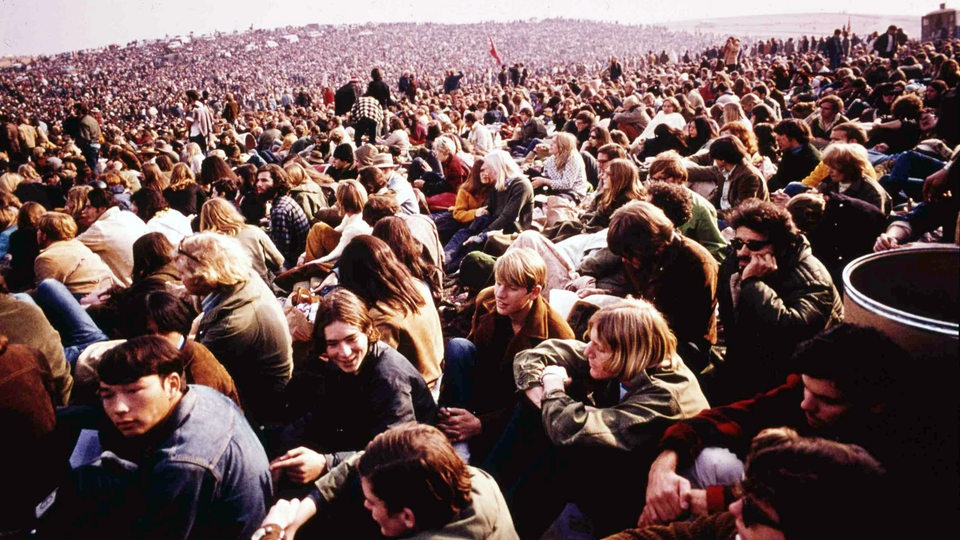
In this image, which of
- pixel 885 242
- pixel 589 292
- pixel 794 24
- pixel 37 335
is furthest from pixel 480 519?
pixel 794 24

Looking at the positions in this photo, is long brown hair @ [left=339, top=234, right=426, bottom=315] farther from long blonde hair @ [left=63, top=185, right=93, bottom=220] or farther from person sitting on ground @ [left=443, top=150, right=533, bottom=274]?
long blonde hair @ [left=63, top=185, right=93, bottom=220]

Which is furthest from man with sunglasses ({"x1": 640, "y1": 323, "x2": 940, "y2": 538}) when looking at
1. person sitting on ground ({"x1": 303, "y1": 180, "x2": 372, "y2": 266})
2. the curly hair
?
person sitting on ground ({"x1": 303, "y1": 180, "x2": 372, "y2": 266})

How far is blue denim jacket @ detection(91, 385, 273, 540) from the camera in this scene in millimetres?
2205

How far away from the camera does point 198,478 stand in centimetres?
223

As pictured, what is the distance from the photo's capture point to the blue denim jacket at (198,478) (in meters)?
2.21

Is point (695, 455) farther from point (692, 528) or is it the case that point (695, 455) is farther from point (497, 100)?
point (497, 100)

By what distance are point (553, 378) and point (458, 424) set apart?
2.33ft

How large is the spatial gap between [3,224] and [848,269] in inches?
311

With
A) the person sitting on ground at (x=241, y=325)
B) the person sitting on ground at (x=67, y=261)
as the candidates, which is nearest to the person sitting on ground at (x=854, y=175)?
the person sitting on ground at (x=241, y=325)

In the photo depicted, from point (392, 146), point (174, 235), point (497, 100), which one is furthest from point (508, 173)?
point (497, 100)

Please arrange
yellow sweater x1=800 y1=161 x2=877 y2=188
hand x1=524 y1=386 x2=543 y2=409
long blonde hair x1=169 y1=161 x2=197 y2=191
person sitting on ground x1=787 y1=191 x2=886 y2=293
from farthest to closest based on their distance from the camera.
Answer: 1. long blonde hair x1=169 y1=161 x2=197 y2=191
2. yellow sweater x1=800 y1=161 x2=877 y2=188
3. person sitting on ground x1=787 y1=191 x2=886 y2=293
4. hand x1=524 y1=386 x2=543 y2=409

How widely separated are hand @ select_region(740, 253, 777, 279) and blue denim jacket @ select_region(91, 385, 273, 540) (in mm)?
2384

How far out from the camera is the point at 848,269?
1.81m

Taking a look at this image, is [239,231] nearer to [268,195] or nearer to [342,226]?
[342,226]
